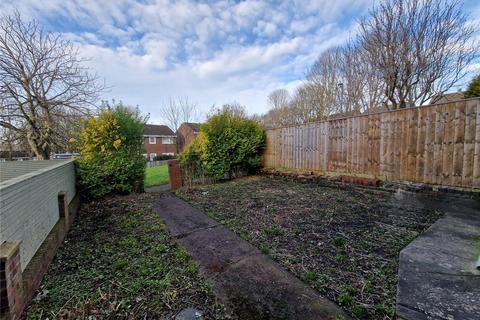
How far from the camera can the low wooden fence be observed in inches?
153

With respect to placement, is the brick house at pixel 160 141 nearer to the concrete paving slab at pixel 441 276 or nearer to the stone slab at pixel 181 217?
the stone slab at pixel 181 217

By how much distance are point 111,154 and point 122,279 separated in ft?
15.6

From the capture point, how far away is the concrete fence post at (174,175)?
7109mm

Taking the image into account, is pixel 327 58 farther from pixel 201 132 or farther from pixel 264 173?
pixel 201 132

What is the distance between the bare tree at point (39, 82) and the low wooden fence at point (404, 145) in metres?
8.62

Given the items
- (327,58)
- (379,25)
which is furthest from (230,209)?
(327,58)

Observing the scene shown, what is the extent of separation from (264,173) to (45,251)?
693 cm

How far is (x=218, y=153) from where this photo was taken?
7.85 m

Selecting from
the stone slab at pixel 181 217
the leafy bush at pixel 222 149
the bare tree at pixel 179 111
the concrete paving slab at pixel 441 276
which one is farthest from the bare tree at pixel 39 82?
the bare tree at pixel 179 111

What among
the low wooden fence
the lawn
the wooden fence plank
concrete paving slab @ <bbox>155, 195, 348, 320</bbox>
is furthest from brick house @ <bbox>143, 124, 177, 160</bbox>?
the wooden fence plank

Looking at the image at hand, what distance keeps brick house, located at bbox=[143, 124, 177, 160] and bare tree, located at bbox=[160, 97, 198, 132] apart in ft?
23.2

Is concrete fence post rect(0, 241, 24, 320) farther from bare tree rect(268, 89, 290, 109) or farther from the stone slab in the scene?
bare tree rect(268, 89, 290, 109)

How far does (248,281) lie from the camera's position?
2.04 meters

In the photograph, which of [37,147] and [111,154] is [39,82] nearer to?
[37,147]
